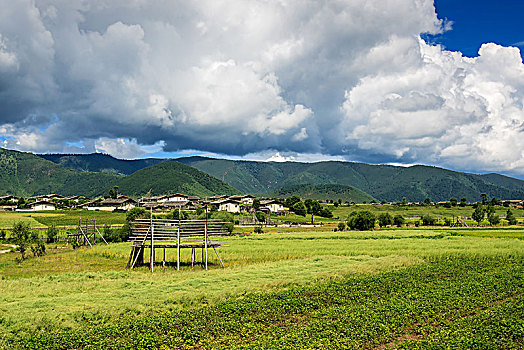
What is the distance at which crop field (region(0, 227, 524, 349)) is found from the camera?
12734mm

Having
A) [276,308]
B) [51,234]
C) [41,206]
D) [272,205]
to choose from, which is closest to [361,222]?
[51,234]

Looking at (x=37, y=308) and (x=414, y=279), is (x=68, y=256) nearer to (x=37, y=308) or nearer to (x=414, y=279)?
(x=37, y=308)

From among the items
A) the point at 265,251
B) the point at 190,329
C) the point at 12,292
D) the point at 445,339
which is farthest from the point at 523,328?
the point at 265,251

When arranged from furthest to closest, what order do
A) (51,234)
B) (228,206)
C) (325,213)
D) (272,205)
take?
(272,205) < (228,206) < (325,213) < (51,234)

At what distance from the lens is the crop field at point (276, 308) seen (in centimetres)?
1273

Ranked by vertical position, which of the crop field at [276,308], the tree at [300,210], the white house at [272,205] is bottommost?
the crop field at [276,308]

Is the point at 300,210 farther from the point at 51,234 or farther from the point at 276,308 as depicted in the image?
the point at 276,308

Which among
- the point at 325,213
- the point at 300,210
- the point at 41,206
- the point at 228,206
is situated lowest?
the point at 325,213

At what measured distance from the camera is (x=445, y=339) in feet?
41.3

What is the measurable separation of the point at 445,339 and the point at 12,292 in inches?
783

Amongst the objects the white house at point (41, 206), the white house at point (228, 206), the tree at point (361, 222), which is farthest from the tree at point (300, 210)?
the white house at point (41, 206)

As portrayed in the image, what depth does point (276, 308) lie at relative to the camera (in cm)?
1633

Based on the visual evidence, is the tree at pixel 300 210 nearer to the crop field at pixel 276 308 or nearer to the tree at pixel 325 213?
the tree at pixel 325 213

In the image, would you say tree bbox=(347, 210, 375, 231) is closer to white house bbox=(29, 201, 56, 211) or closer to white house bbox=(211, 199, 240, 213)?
white house bbox=(211, 199, 240, 213)
